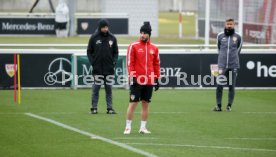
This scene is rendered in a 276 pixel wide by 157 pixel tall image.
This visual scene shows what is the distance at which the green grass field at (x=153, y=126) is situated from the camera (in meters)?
14.2

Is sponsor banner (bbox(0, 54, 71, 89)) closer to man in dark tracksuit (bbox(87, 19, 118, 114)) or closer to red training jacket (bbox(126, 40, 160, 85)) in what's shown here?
man in dark tracksuit (bbox(87, 19, 118, 114))

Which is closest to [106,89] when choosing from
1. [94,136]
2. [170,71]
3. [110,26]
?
[94,136]

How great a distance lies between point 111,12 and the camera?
5444 cm

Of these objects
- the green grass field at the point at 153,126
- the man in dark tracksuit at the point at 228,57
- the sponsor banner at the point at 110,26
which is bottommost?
the green grass field at the point at 153,126

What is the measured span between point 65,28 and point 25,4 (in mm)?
33410

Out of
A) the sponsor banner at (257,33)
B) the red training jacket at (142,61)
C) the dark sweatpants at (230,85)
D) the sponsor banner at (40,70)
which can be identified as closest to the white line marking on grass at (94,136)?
the red training jacket at (142,61)

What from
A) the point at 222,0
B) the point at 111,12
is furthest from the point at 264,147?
the point at 111,12

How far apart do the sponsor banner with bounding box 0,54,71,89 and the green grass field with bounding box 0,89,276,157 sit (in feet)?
1.63

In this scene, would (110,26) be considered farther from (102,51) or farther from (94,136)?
(94,136)

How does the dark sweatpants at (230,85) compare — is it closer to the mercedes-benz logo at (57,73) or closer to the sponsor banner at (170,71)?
the sponsor banner at (170,71)

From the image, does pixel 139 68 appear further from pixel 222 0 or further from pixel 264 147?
pixel 222 0

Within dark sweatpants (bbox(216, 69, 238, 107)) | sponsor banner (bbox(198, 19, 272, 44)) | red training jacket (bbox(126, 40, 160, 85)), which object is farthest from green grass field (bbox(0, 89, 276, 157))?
sponsor banner (bbox(198, 19, 272, 44))

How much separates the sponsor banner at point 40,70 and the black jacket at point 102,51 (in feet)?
18.9

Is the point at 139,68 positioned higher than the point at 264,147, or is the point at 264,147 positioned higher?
the point at 139,68
